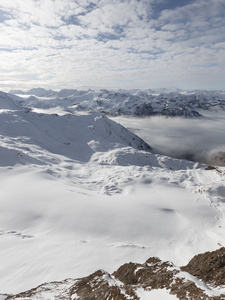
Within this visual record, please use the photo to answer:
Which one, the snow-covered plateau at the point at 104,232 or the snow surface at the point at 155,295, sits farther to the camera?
the snow-covered plateau at the point at 104,232

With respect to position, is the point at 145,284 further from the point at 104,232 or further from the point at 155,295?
the point at 104,232

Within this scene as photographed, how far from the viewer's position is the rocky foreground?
10062mm

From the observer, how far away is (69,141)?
409 ft

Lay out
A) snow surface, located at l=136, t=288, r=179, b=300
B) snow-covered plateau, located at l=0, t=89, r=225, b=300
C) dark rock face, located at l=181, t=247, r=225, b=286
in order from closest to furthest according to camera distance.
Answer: snow surface, located at l=136, t=288, r=179, b=300, dark rock face, located at l=181, t=247, r=225, b=286, snow-covered plateau, located at l=0, t=89, r=225, b=300

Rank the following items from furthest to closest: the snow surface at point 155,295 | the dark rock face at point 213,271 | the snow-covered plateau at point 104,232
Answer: the snow-covered plateau at point 104,232, the dark rock face at point 213,271, the snow surface at point 155,295

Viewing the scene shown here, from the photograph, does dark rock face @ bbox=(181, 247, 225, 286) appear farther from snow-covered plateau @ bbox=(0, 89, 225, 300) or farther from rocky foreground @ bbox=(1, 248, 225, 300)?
snow-covered plateau @ bbox=(0, 89, 225, 300)

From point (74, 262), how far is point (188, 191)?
35.3m

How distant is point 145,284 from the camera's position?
38.9 ft

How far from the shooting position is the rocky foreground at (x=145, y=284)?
1006 centimetres

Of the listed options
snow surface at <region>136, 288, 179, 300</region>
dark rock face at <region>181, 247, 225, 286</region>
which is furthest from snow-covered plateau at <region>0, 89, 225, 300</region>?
dark rock face at <region>181, 247, 225, 286</region>

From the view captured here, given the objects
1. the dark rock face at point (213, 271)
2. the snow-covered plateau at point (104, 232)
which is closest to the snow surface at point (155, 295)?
the snow-covered plateau at point (104, 232)

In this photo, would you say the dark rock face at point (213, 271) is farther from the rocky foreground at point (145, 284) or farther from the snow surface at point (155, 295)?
the snow surface at point (155, 295)

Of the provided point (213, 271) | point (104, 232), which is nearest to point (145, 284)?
point (213, 271)

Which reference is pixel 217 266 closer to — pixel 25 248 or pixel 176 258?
pixel 176 258
